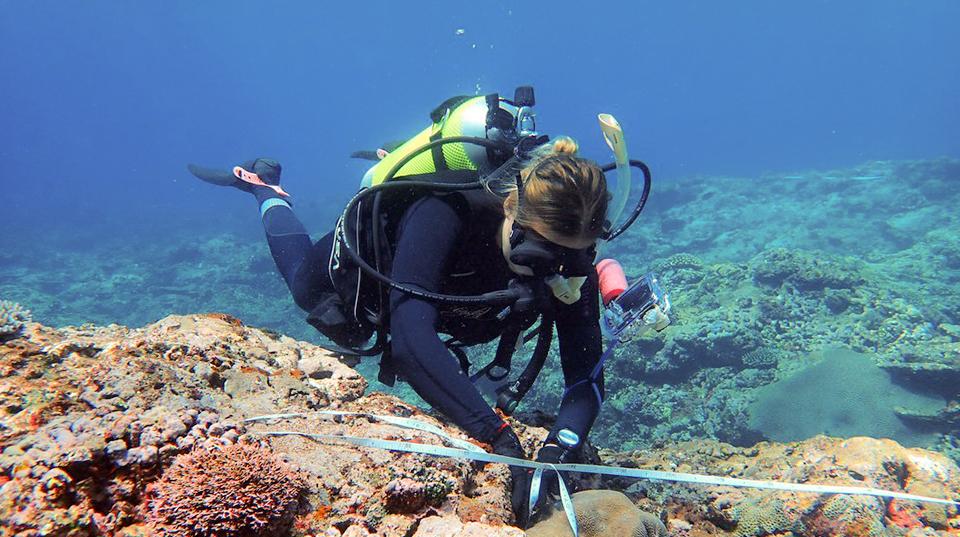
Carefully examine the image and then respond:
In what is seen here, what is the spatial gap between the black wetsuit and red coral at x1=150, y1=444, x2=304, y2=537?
1.01 m

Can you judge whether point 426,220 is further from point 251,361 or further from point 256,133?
point 256,133

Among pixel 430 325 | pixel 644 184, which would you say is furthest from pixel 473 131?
pixel 430 325

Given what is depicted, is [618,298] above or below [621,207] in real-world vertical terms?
below

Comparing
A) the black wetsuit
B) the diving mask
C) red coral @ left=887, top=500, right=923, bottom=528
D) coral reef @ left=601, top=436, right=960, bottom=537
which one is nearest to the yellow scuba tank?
the black wetsuit

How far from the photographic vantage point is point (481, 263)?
9.41 ft

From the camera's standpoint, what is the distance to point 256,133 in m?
133

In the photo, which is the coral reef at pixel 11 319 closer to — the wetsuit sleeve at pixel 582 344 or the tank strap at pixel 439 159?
the tank strap at pixel 439 159

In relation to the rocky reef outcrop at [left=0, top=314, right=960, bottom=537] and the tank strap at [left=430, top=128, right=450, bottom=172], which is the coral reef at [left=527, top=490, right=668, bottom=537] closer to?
the rocky reef outcrop at [left=0, top=314, right=960, bottom=537]

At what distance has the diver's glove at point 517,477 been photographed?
204cm

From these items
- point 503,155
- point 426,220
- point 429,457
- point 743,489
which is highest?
point 503,155

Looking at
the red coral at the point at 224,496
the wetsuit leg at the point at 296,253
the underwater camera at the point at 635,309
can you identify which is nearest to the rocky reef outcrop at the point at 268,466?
the red coral at the point at 224,496

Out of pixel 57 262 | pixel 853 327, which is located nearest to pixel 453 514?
pixel 853 327

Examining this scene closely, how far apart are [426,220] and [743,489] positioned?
8.12 ft

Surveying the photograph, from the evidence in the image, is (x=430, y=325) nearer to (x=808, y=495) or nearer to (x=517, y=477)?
(x=517, y=477)
